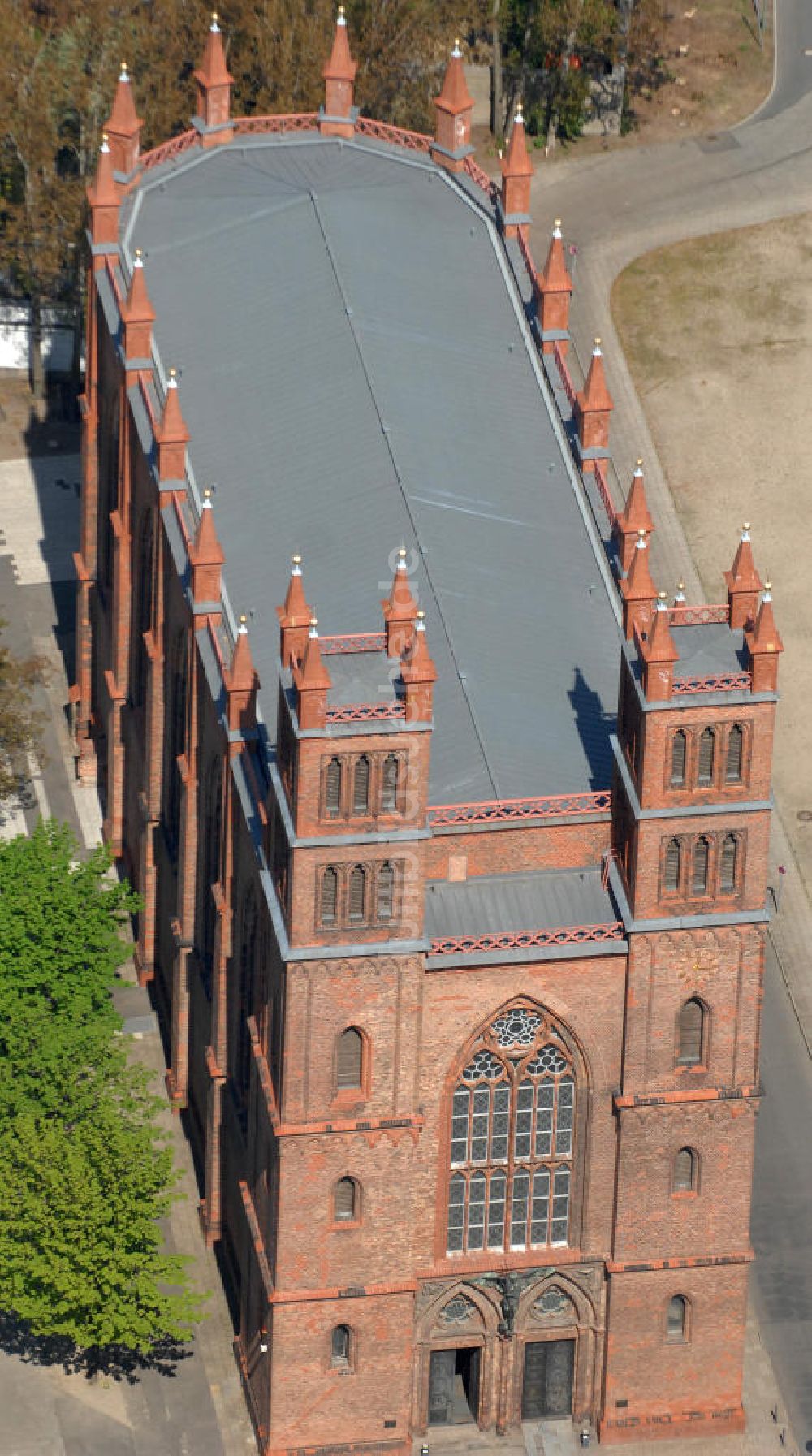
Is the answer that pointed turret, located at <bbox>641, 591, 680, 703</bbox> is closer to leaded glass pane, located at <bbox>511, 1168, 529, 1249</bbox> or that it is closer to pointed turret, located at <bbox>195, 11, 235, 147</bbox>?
leaded glass pane, located at <bbox>511, 1168, 529, 1249</bbox>

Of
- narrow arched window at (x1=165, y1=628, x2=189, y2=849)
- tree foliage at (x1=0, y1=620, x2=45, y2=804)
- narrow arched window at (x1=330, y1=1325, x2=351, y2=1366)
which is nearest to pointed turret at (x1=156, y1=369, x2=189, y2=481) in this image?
narrow arched window at (x1=165, y1=628, x2=189, y2=849)

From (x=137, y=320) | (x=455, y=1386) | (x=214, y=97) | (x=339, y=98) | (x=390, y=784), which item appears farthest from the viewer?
(x=339, y=98)

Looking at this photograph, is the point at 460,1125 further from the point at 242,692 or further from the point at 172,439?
the point at 172,439

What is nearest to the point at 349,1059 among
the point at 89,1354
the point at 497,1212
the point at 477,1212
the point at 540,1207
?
the point at 477,1212

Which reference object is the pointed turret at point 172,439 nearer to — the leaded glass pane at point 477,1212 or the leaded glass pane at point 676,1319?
the leaded glass pane at point 477,1212

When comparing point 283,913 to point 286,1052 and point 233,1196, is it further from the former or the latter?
point 233,1196

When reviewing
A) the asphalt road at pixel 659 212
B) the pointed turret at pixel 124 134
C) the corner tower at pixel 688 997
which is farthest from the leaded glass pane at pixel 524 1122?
the pointed turret at pixel 124 134
